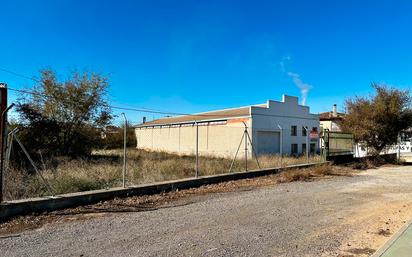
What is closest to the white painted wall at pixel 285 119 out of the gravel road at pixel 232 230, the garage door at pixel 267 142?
the garage door at pixel 267 142

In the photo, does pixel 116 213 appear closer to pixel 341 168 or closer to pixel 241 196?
pixel 241 196

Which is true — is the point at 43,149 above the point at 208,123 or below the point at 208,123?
below

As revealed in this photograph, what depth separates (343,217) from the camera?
26.8 feet

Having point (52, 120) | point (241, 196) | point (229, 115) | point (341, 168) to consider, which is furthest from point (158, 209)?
point (229, 115)

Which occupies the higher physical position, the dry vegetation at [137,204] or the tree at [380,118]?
the tree at [380,118]

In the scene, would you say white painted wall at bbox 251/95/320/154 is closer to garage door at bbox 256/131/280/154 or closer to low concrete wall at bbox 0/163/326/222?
garage door at bbox 256/131/280/154

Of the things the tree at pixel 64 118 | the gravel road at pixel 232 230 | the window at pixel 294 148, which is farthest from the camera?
the window at pixel 294 148

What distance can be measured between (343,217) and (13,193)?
7585 mm

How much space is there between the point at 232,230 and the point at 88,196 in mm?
4119

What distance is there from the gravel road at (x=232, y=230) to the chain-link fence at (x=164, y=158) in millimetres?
2302

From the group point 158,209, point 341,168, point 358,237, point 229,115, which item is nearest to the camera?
point 358,237

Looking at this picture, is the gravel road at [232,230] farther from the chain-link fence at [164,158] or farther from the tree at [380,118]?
the tree at [380,118]

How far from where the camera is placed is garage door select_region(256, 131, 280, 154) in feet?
107

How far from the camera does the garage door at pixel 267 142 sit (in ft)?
107
